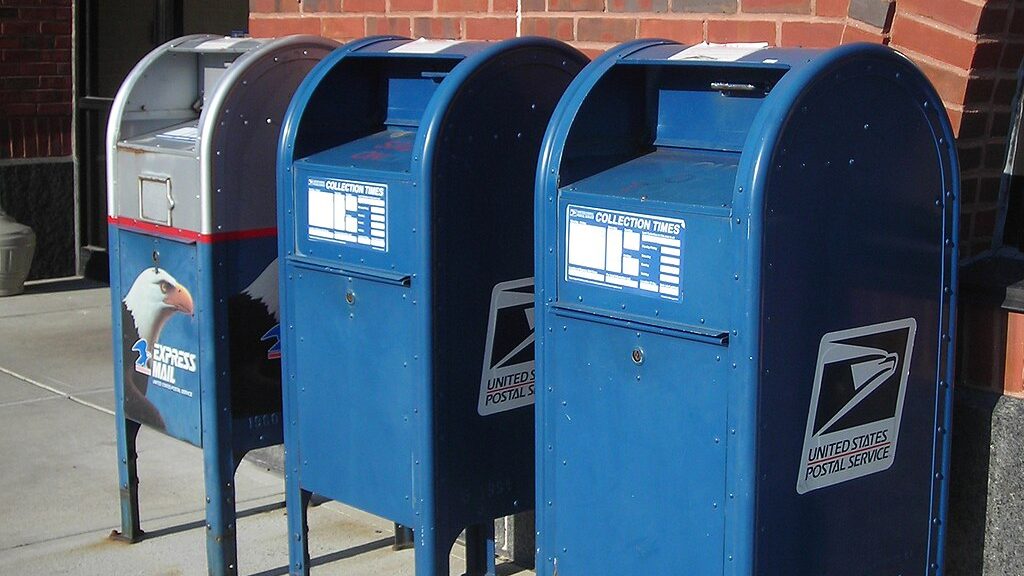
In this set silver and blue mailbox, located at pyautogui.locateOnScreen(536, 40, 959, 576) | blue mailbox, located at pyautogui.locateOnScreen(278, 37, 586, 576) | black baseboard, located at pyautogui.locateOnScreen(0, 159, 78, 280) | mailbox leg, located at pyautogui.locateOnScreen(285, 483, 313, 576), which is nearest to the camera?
silver and blue mailbox, located at pyautogui.locateOnScreen(536, 40, 959, 576)

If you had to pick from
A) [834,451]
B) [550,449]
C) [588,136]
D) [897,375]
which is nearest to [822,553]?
[834,451]

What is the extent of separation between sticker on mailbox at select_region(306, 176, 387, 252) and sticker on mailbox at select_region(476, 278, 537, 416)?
37cm

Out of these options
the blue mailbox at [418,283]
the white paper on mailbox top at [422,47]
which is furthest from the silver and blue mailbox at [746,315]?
the white paper on mailbox top at [422,47]

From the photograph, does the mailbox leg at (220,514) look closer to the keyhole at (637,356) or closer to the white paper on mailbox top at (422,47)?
the white paper on mailbox top at (422,47)

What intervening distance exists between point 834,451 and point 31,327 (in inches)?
241

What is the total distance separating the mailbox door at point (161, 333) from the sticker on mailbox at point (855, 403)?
211 cm

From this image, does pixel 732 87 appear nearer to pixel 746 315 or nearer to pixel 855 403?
pixel 746 315

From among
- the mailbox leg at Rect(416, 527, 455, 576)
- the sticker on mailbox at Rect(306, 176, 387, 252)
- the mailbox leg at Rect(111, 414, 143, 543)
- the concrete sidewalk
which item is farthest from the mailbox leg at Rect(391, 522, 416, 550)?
the sticker on mailbox at Rect(306, 176, 387, 252)

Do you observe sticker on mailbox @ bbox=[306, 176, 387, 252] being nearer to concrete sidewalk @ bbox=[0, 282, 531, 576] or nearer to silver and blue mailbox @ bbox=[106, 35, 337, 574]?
silver and blue mailbox @ bbox=[106, 35, 337, 574]

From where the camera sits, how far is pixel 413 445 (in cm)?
364

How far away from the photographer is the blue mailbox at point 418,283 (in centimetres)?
356

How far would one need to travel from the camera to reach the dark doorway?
9.31 metres

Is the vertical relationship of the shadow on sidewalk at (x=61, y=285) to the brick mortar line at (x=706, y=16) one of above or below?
below

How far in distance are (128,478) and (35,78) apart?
5.35 metres
